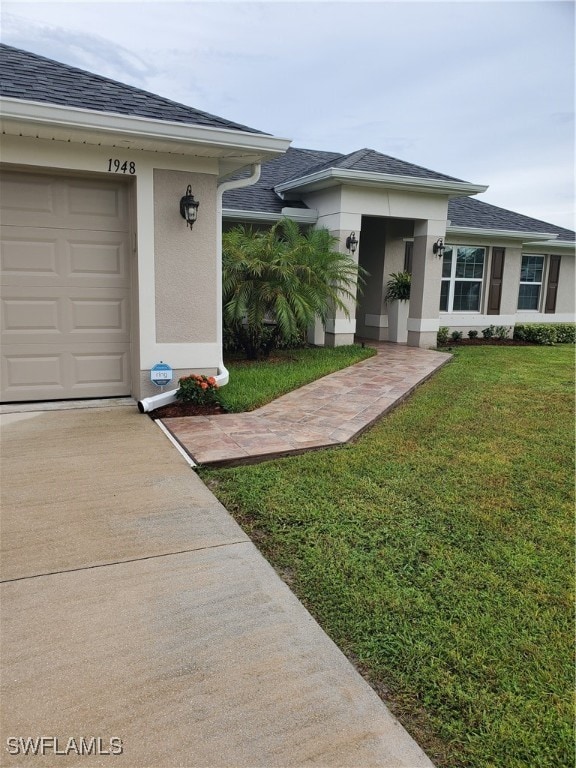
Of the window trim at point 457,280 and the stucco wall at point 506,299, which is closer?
the window trim at point 457,280

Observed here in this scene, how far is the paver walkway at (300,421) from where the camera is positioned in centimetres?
490

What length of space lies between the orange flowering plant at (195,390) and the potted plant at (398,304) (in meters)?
8.06

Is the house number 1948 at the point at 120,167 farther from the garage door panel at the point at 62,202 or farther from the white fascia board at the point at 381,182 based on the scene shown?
the white fascia board at the point at 381,182

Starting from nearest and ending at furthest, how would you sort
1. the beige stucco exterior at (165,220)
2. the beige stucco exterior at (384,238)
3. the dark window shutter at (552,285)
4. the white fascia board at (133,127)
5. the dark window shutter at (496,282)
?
the white fascia board at (133,127) < the beige stucco exterior at (165,220) < the beige stucco exterior at (384,238) < the dark window shutter at (496,282) < the dark window shutter at (552,285)

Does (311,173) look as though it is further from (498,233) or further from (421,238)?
(498,233)

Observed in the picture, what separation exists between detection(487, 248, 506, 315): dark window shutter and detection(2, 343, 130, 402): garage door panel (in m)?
11.7

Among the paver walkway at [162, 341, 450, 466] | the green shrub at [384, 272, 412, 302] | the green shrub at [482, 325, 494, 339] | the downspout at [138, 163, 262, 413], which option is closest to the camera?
the paver walkway at [162, 341, 450, 466]

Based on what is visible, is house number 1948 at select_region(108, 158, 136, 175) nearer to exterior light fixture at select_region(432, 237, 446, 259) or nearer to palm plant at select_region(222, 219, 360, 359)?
palm plant at select_region(222, 219, 360, 359)

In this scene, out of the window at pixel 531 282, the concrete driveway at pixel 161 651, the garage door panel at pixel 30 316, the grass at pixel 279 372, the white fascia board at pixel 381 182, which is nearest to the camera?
the concrete driveway at pixel 161 651

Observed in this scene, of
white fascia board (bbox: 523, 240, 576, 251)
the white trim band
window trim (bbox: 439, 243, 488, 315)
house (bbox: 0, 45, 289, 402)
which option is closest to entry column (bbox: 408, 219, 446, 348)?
the white trim band

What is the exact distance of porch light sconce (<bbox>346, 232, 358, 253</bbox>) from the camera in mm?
11539

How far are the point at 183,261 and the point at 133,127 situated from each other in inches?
58.7

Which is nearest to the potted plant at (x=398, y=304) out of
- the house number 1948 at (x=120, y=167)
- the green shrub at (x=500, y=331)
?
the green shrub at (x=500, y=331)

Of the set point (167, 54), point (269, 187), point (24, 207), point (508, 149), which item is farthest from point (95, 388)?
point (508, 149)
